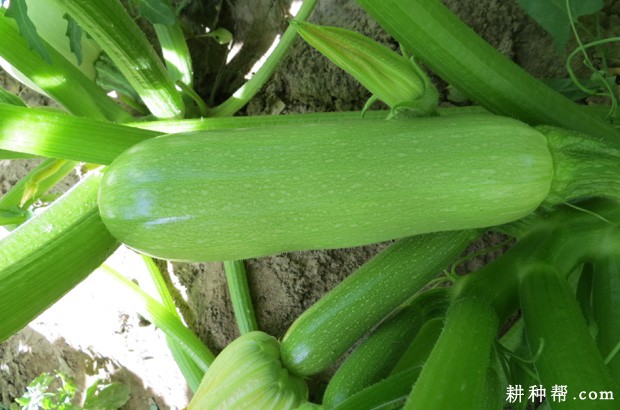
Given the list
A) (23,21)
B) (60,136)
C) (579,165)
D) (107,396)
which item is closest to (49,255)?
(60,136)

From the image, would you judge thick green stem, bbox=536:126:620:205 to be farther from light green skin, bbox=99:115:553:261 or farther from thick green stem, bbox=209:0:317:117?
thick green stem, bbox=209:0:317:117

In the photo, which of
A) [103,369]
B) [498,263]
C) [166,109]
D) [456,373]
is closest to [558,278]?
[498,263]

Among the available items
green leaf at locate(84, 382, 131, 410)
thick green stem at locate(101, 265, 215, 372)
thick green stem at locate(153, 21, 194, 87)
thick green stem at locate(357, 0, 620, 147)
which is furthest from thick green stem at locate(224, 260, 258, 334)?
thick green stem at locate(357, 0, 620, 147)

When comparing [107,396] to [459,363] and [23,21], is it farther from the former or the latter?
[459,363]

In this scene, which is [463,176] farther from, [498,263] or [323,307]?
[323,307]

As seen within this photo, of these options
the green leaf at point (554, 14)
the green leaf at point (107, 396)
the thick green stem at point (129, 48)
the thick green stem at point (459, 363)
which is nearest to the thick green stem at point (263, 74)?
the thick green stem at point (129, 48)

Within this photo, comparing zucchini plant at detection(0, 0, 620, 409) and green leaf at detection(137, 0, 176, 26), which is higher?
green leaf at detection(137, 0, 176, 26)

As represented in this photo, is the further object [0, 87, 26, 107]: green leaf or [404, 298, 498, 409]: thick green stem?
[0, 87, 26, 107]: green leaf
